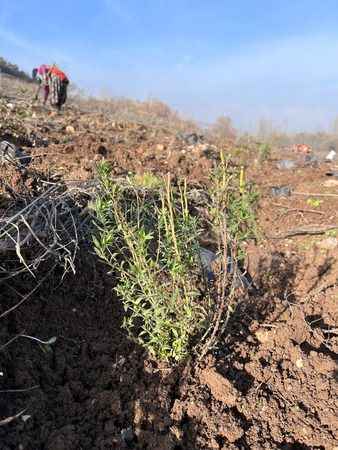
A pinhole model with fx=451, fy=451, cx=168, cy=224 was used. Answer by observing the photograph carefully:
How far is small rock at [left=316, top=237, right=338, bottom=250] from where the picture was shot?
427 centimetres

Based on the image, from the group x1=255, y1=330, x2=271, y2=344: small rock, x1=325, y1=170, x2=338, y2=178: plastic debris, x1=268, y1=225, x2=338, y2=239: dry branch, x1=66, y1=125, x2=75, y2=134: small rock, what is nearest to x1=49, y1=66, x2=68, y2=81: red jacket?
x1=66, y1=125, x2=75, y2=134: small rock

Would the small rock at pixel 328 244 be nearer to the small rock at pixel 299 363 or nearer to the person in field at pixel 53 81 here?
the small rock at pixel 299 363

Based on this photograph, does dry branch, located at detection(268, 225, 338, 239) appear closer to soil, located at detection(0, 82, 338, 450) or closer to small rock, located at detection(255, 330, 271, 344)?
soil, located at detection(0, 82, 338, 450)

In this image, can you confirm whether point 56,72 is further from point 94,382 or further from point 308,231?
point 94,382

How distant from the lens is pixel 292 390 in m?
2.33

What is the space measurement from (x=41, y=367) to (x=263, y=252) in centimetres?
247

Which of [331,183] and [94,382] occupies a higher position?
[331,183]

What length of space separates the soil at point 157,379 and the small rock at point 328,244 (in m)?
0.96

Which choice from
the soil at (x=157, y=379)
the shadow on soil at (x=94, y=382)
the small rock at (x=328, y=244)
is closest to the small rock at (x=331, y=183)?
the small rock at (x=328, y=244)

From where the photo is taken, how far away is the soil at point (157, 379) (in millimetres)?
2064

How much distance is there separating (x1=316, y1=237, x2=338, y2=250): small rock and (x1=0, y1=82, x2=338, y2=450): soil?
37.7 inches

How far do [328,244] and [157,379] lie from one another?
103 inches

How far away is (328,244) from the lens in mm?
4312

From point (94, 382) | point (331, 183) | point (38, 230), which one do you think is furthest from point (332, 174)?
point (94, 382)
